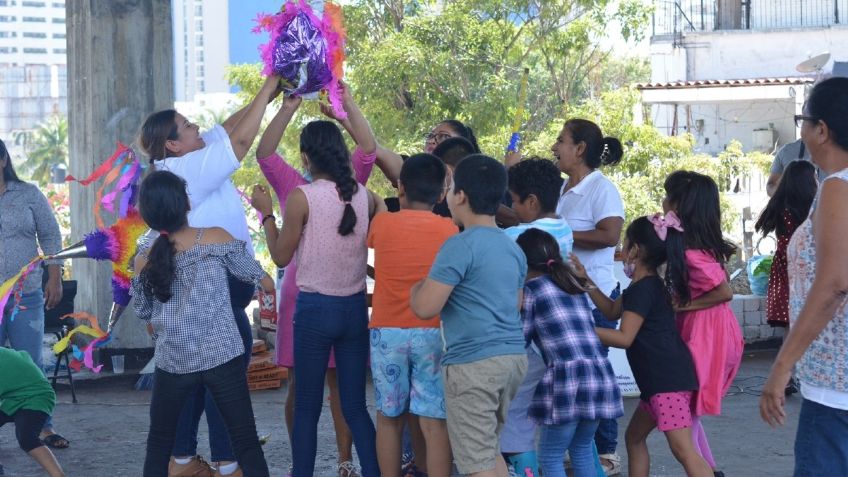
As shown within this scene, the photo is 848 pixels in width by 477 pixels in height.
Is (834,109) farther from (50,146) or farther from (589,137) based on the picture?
(50,146)

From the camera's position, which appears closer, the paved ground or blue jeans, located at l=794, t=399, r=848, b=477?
blue jeans, located at l=794, t=399, r=848, b=477

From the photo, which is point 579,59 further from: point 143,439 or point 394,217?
point 394,217

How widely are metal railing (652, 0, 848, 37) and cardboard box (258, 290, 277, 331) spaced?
1781cm

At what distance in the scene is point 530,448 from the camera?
15.5ft

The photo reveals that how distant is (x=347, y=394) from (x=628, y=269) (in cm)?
136

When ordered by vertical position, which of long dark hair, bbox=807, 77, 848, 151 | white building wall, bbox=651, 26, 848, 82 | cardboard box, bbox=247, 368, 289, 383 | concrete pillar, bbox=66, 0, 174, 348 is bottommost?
cardboard box, bbox=247, 368, 289, 383

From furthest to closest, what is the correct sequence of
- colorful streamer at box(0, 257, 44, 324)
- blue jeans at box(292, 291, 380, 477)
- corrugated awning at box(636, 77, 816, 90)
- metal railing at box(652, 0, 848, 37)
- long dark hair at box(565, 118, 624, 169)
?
metal railing at box(652, 0, 848, 37)
corrugated awning at box(636, 77, 816, 90)
colorful streamer at box(0, 257, 44, 324)
long dark hair at box(565, 118, 624, 169)
blue jeans at box(292, 291, 380, 477)

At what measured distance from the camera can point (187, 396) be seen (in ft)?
14.9

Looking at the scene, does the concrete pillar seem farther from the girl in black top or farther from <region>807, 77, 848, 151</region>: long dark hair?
<region>807, 77, 848, 151</region>: long dark hair

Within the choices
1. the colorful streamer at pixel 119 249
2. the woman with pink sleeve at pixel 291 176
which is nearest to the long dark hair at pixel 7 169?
the colorful streamer at pixel 119 249

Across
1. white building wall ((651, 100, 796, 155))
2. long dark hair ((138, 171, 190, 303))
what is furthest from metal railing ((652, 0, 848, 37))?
long dark hair ((138, 171, 190, 303))

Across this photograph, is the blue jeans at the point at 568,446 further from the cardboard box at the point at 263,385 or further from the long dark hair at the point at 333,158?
the cardboard box at the point at 263,385

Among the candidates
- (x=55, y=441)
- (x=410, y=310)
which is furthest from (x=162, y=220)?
(x=55, y=441)

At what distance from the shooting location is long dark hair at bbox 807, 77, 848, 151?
3.17 meters
